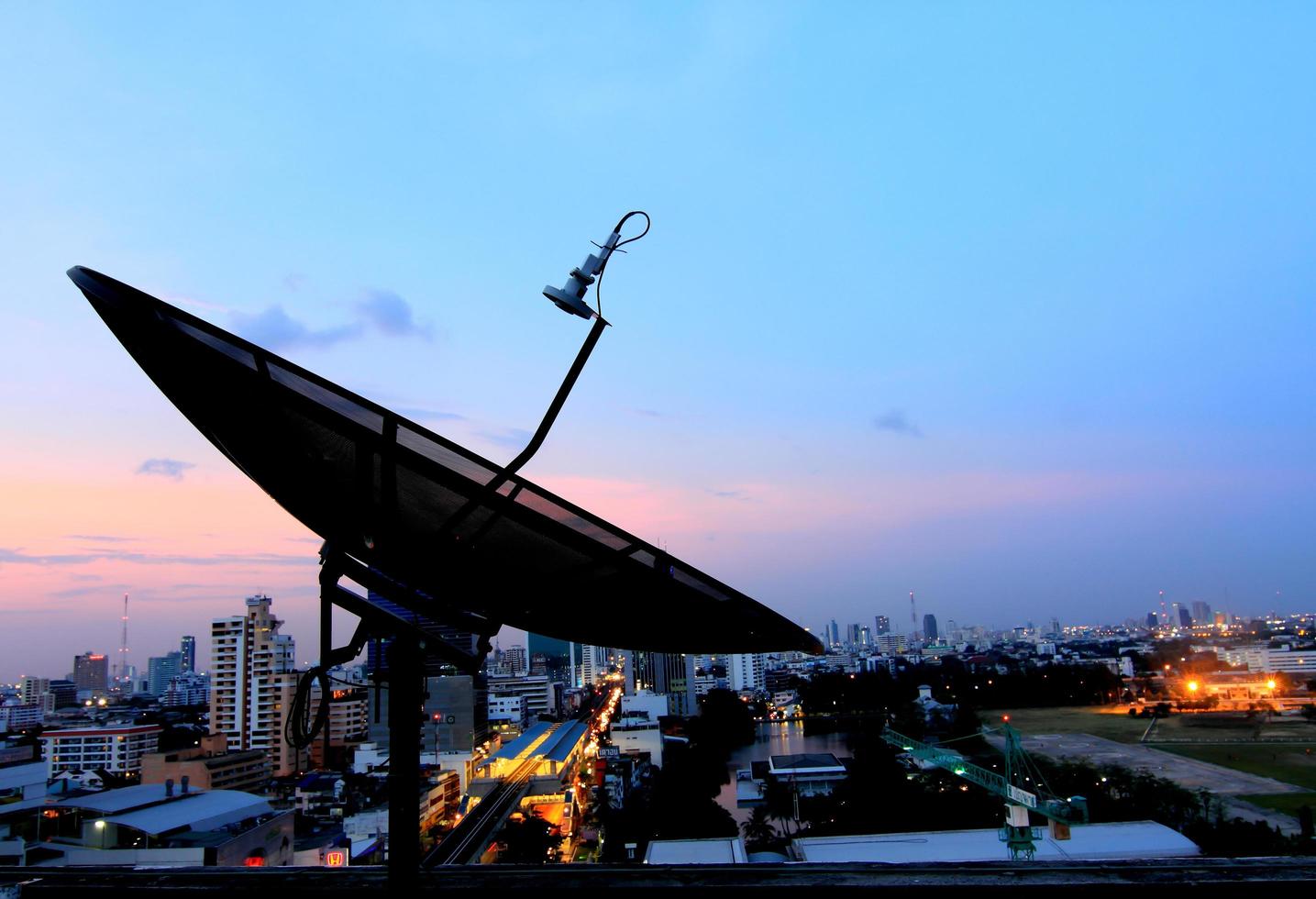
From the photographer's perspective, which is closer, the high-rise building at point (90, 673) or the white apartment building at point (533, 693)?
the white apartment building at point (533, 693)

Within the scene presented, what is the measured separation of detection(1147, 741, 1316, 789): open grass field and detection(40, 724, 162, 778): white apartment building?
152ft

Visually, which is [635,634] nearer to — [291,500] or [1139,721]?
[291,500]

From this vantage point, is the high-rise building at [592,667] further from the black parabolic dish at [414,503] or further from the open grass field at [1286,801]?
the black parabolic dish at [414,503]

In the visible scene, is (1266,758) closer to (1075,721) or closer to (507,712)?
(1075,721)

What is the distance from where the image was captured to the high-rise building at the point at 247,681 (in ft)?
128

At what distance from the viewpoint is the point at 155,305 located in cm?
182

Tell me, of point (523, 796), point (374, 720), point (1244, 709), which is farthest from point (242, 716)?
point (1244, 709)

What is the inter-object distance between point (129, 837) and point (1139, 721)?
1925 inches

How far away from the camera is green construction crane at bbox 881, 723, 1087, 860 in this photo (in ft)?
50.0

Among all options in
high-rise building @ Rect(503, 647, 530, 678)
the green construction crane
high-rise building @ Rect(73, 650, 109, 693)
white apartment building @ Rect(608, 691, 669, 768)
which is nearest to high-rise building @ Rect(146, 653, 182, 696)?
high-rise building @ Rect(73, 650, 109, 693)

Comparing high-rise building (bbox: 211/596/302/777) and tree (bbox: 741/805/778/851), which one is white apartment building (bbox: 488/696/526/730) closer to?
high-rise building (bbox: 211/596/302/777)

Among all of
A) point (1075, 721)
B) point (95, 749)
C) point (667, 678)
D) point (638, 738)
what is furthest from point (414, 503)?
point (667, 678)

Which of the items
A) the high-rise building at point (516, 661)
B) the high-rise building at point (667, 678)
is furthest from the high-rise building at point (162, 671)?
the high-rise building at point (667, 678)

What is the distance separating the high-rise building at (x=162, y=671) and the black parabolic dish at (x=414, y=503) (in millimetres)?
145613
